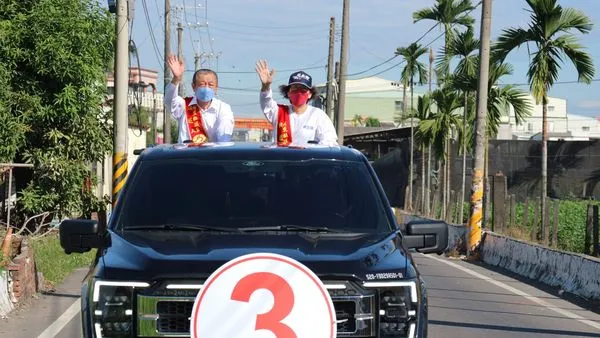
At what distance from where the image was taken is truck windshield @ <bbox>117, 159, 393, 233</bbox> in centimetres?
546

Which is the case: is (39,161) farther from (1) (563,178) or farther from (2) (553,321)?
(1) (563,178)

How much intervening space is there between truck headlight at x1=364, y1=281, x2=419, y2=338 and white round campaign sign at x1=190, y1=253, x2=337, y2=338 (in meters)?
0.33

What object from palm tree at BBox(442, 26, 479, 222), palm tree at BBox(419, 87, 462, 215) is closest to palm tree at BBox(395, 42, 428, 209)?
palm tree at BBox(419, 87, 462, 215)

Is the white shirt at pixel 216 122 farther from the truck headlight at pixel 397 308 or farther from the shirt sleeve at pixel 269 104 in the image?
the truck headlight at pixel 397 308

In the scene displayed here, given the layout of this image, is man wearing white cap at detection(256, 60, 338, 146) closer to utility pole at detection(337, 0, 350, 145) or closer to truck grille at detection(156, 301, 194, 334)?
truck grille at detection(156, 301, 194, 334)

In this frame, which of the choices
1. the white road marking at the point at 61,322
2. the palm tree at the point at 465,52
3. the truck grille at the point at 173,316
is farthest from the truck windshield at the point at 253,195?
the palm tree at the point at 465,52

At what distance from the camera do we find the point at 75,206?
21.3m

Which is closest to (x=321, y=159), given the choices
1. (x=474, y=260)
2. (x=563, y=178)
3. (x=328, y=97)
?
(x=474, y=260)

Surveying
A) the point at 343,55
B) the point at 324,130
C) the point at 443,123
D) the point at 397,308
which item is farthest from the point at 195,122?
the point at 343,55

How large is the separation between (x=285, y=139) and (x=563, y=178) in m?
33.6

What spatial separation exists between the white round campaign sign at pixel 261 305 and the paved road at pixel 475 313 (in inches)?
211

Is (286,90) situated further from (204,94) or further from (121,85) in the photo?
(121,85)

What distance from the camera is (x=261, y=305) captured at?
4.27 meters

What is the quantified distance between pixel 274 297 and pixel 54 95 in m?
17.1
